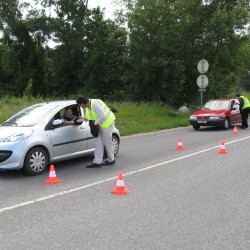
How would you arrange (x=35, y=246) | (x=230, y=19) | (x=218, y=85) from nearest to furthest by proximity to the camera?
(x=35, y=246) → (x=230, y=19) → (x=218, y=85)

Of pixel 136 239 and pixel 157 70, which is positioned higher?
pixel 157 70

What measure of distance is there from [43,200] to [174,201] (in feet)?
6.67

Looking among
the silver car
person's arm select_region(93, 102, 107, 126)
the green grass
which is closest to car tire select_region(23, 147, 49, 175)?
the silver car

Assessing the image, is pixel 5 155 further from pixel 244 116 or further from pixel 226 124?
pixel 244 116

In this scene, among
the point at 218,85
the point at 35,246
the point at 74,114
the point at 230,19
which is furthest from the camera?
the point at 218,85

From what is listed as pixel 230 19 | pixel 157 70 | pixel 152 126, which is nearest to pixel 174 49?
pixel 157 70

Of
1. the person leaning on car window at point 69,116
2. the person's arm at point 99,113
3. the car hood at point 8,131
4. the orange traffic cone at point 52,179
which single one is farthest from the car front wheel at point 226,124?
the orange traffic cone at point 52,179

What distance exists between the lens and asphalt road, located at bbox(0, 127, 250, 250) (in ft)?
14.7

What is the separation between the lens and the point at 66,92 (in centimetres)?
4069

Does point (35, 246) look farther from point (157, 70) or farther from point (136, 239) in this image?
point (157, 70)

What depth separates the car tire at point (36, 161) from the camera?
25.6 ft

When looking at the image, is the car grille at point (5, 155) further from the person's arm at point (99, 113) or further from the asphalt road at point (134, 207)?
the person's arm at point (99, 113)

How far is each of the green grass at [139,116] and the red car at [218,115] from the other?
4.96ft

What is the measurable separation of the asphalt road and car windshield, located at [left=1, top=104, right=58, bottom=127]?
1112mm
